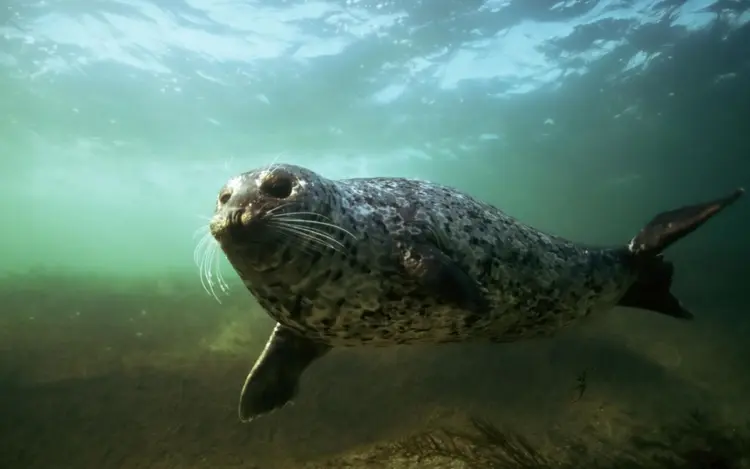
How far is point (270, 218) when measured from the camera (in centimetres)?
264

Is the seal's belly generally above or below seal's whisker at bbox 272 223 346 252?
below

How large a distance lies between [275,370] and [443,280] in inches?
75.1

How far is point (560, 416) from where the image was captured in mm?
5879

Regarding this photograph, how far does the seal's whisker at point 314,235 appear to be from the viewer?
8.91ft

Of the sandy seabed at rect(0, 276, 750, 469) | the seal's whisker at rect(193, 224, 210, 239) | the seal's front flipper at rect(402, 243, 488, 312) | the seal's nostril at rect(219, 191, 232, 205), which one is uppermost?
the seal's nostril at rect(219, 191, 232, 205)

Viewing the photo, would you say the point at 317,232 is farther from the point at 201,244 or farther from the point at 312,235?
the point at 201,244

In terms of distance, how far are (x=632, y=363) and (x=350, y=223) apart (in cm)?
722

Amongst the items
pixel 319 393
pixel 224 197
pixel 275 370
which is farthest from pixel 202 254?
pixel 319 393

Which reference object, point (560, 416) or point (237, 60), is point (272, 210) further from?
point (237, 60)

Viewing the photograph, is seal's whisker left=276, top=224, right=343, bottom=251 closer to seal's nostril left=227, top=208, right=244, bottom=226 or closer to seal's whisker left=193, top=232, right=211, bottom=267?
seal's nostril left=227, top=208, right=244, bottom=226

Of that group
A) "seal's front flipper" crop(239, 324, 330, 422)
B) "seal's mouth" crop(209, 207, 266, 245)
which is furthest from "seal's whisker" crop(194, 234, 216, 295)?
"seal's front flipper" crop(239, 324, 330, 422)

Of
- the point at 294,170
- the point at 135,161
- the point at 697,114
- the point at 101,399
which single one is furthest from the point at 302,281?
the point at 135,161

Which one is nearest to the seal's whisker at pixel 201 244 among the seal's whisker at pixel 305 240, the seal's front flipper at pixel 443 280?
the seal's whisker at pixel 305 240

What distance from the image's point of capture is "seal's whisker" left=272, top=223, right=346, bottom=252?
2.71 metres
